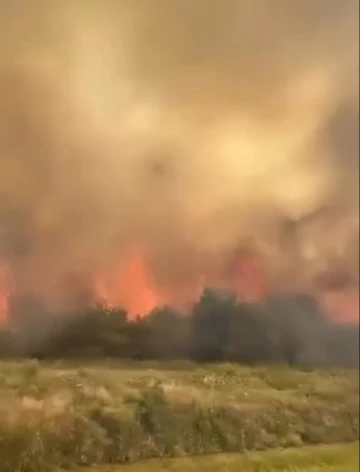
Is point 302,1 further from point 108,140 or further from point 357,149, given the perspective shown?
point 108,140

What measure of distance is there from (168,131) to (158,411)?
555 mm

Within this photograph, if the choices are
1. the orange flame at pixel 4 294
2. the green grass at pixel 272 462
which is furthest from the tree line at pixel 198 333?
the green grass at pixel 272 462

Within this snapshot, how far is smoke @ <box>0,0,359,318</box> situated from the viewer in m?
1.35

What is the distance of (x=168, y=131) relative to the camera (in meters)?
1.55

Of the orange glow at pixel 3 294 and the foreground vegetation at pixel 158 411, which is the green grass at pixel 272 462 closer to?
the foreground vegetation at pixel 158 411

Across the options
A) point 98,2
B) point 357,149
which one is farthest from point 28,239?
point 357,149

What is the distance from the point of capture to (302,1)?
5.84 feet

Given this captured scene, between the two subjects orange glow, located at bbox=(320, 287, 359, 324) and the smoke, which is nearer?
the smoke

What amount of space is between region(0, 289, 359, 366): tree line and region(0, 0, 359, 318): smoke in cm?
5

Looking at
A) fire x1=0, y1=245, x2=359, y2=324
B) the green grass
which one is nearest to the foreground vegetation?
the green grass

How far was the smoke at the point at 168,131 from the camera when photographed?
4.44 feet

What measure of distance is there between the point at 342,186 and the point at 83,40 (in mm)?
718

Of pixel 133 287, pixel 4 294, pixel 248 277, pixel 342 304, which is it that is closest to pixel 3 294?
pixel 4 294

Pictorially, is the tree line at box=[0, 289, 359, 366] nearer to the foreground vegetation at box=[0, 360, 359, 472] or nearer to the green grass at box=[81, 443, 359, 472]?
the foreground vegetation at box=[0, 360, 359, 472]
